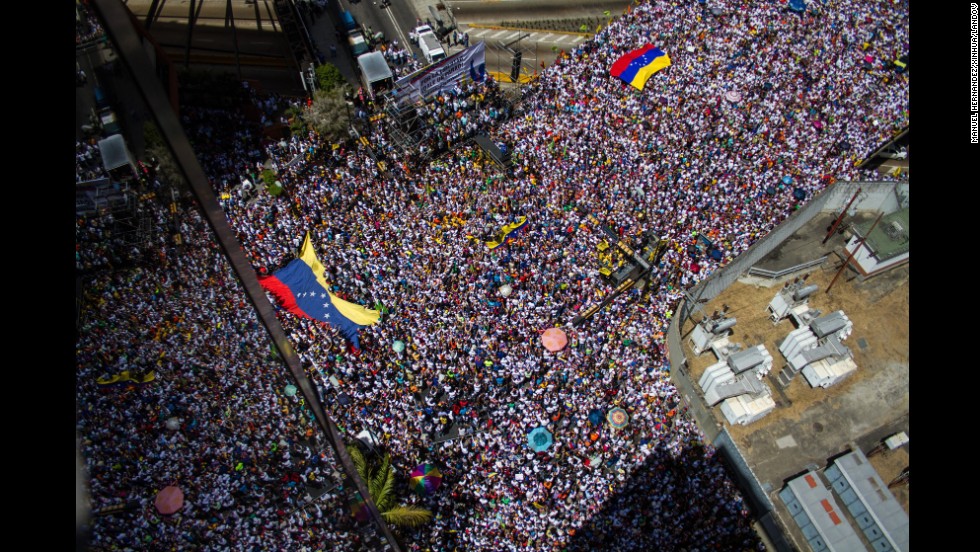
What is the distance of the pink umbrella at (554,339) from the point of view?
1166 inches

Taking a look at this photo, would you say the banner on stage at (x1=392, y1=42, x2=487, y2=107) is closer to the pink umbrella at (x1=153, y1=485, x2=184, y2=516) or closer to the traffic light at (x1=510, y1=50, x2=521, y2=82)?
the traffic light at (x1=510, y1=50, x2=521, y2=82)

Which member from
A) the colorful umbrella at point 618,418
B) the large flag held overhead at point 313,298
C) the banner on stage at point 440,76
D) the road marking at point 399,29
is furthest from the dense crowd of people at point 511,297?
the road marking at point 399,29

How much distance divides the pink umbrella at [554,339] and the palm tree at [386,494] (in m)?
8.86

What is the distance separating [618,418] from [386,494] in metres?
10.3

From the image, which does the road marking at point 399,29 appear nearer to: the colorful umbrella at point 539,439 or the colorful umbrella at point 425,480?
the colorful umbrella at point 539,439

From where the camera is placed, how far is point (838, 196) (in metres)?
35.2

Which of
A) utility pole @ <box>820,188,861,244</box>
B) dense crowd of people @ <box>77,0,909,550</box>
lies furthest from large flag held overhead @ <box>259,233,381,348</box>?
utility pole @ <box>820,188,861,244</box>

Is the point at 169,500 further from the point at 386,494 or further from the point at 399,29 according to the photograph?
the point at 399,29

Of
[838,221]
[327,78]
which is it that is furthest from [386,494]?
[838,221]

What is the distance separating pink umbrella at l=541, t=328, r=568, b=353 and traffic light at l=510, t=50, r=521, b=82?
21.0 m

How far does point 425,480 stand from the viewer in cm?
2605

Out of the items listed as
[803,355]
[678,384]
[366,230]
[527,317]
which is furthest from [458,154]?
[803,355]

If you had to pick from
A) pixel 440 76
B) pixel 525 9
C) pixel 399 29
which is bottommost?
pixel 440 76

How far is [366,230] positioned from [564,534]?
18.3 metres
